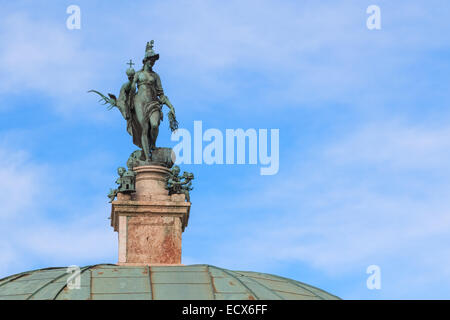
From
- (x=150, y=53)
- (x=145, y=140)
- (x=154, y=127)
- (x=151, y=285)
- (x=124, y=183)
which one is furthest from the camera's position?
(x=150, y=53)

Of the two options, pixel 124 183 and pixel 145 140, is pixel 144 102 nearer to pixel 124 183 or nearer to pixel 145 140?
pixel 145 140

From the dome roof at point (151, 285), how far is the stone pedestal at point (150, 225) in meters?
3.73

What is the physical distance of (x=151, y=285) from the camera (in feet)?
171

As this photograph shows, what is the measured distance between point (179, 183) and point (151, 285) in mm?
8185

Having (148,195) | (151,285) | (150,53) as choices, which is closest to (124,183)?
(148,195)

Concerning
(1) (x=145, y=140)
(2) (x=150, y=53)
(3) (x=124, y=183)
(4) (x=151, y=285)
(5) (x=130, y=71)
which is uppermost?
(2) (x=150, y=53)

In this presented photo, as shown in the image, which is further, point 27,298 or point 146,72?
point 146,72

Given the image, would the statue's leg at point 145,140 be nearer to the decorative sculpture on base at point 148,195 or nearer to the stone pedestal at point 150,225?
the decorative sculpture on base at point 148,195

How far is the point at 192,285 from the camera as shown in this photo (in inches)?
2064

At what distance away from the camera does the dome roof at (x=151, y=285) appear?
5128cm

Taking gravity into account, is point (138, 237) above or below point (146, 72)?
below

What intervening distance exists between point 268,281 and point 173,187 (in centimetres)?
691
